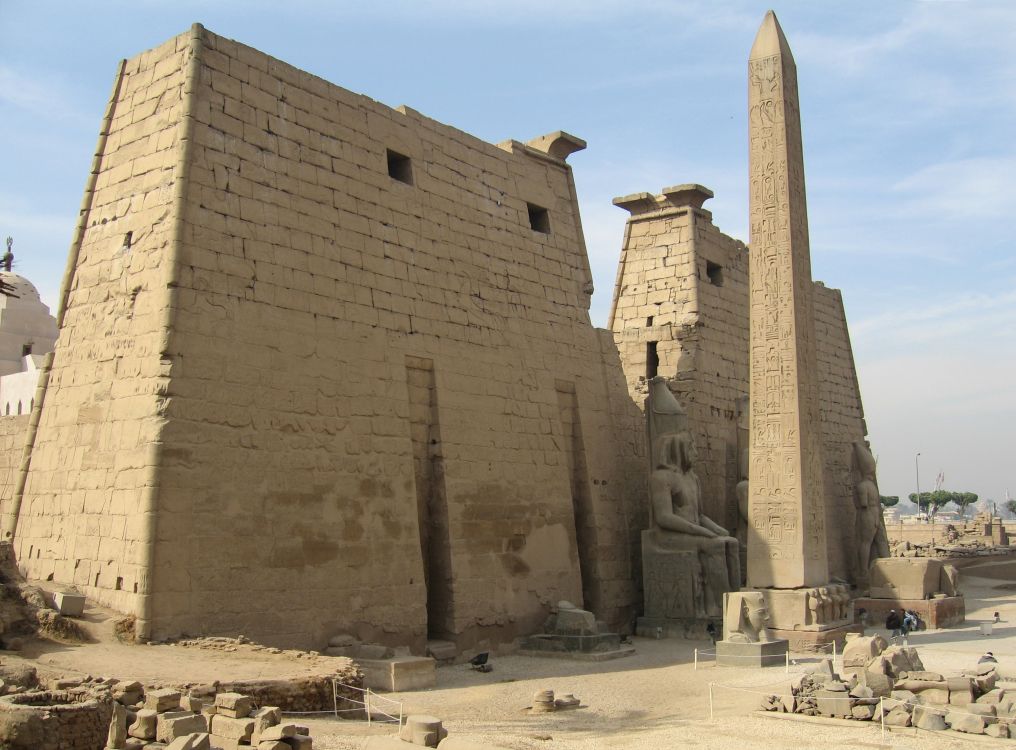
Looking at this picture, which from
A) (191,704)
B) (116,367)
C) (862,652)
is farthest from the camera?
(862,652)

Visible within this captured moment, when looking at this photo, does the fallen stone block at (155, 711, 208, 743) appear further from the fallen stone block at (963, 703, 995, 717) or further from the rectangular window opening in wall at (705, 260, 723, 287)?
the rectangular window opening in wall at (705, 260, 723, 287)

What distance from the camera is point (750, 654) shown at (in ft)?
32.9

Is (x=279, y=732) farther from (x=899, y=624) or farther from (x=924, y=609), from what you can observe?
(x=924, y=609)

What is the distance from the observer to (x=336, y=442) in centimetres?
962

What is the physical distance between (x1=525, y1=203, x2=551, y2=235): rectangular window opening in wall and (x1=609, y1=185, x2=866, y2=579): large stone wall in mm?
2994

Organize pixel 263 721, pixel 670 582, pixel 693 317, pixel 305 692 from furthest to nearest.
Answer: pixel 693 317 < pixel 670 582 < pixel 305 692 < pixel 263 721

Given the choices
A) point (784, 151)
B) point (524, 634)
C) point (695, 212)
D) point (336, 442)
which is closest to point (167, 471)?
point (336, 442)

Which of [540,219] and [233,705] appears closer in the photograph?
[233,705]

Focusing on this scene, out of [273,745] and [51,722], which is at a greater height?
[51,722]

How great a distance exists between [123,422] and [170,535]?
1084 millimetres

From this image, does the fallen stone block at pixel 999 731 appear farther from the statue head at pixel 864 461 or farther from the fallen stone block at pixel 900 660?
the statue head at pixel 864 461

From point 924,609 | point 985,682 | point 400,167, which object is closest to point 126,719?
point 985,682

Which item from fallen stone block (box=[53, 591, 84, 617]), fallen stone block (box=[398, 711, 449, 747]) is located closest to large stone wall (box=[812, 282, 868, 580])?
fallen stone block (box=[53, 591, 84, 617])

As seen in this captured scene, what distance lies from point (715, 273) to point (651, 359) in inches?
72.1
